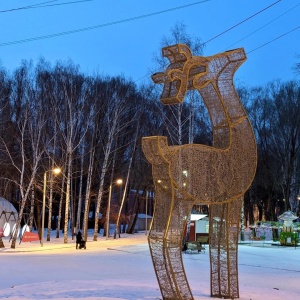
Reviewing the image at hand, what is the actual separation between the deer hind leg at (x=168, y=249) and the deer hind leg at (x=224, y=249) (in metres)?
1.14

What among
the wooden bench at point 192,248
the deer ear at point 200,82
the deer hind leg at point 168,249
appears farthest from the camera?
the wooden bench at point 192,248

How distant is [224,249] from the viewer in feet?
32.8

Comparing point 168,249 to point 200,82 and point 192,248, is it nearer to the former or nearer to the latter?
point 200,82

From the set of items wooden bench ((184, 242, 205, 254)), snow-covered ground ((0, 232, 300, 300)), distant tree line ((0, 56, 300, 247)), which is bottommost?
snow-covered ground ((0, 232, 300, 300))

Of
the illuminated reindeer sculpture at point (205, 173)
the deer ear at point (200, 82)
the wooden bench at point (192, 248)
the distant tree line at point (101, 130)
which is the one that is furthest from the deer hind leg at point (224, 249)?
the distant tree line at point (101, 130)

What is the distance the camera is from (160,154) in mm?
8766

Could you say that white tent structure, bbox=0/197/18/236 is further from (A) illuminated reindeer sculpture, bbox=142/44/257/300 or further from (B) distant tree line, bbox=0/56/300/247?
(A) illuminated reindeer sculpture, bbox=142/44/257/300

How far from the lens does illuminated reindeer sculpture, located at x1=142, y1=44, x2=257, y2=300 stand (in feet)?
29.2

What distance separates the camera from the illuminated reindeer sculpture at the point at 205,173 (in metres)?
8.89

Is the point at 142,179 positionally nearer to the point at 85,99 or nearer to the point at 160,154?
the point at 85,99

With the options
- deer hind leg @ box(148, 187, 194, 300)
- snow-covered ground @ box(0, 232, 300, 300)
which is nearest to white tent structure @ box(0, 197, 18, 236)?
snow-covered ground @ box(0, 232, 300, 300)

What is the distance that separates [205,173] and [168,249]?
1.65 m

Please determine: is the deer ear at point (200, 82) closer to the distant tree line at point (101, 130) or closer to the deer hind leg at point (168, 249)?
the deer hind leg at point (168, 249)

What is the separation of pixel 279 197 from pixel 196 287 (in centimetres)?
4184
